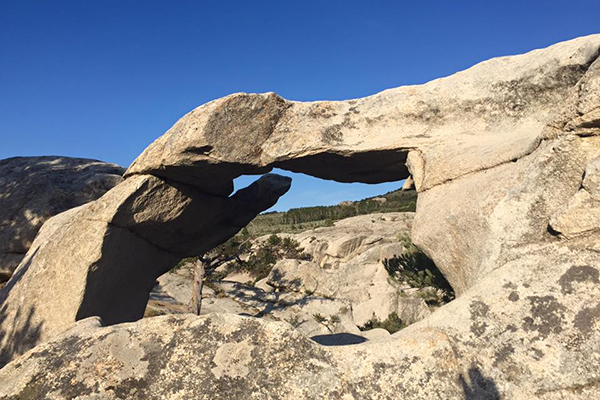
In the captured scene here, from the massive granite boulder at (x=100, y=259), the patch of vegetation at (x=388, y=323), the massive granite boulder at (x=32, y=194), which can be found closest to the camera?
the massive granite boulder at (x=100, y=259)

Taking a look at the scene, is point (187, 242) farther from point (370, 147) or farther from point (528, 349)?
point (528, 349)

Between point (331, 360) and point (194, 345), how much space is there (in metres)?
1.28

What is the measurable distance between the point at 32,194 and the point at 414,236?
932 centimetres

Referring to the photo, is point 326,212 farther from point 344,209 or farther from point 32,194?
point 32,194

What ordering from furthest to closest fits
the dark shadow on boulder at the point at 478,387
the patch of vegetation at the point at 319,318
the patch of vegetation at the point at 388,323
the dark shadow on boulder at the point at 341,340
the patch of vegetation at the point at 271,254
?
the patch of vegetation at the point at 271,254
the patch of vegetation at the point at 319,318
the patch of vegetation at the point at 388,323
the dark shadow on boulder at the point at 341,340
the dark shadow on boulder at the point at 478,387

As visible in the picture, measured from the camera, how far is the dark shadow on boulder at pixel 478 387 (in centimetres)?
421

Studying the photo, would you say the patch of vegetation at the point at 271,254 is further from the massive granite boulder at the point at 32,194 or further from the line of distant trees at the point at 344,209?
the massive granite boulder at the point at 32,194

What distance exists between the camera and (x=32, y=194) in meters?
11.9

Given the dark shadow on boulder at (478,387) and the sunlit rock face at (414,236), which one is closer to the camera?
the dark shadow on boulder at (478,387)

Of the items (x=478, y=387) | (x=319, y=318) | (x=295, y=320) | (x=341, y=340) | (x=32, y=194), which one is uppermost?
(x=32, y=194)

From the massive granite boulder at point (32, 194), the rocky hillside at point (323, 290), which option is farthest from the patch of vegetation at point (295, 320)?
the massive granite boulder at point (32, 194)

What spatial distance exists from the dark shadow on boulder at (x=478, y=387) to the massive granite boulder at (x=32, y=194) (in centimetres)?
1015

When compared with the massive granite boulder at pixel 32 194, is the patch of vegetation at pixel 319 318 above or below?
below

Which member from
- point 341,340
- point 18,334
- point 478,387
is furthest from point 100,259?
point 341,340
